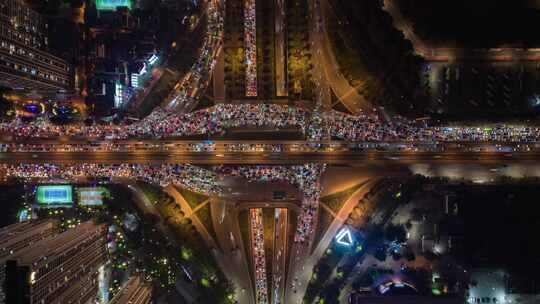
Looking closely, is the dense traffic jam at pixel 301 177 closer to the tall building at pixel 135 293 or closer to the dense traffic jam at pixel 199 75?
the dense traffic jam at pixel 199 75

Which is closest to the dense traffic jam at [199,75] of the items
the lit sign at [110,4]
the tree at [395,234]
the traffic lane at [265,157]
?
the traffic lane at [265,157]

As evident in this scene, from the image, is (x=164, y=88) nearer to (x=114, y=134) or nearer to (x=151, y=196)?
(x=114, y=134)

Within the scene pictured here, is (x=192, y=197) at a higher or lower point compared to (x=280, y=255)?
higher

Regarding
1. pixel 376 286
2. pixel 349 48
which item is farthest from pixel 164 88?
pixel 376 286

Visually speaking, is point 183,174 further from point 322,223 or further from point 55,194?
point 322,223

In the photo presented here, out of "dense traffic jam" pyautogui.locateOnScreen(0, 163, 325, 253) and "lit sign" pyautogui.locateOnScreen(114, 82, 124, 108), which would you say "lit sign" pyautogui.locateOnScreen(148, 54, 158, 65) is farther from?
"dense traffic jam" pyautogui.locateOnScreen(0, 163, 325, 253)

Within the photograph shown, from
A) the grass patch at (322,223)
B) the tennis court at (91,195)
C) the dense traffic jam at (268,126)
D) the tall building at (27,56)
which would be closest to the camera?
the tall building at (27,56)

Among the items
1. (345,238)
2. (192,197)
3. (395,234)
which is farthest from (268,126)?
(395,234)

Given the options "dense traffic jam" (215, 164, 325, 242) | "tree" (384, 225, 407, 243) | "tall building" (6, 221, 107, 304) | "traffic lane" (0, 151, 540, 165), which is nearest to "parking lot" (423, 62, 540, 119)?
"traffic lane" (0, 151, 540, 165)
